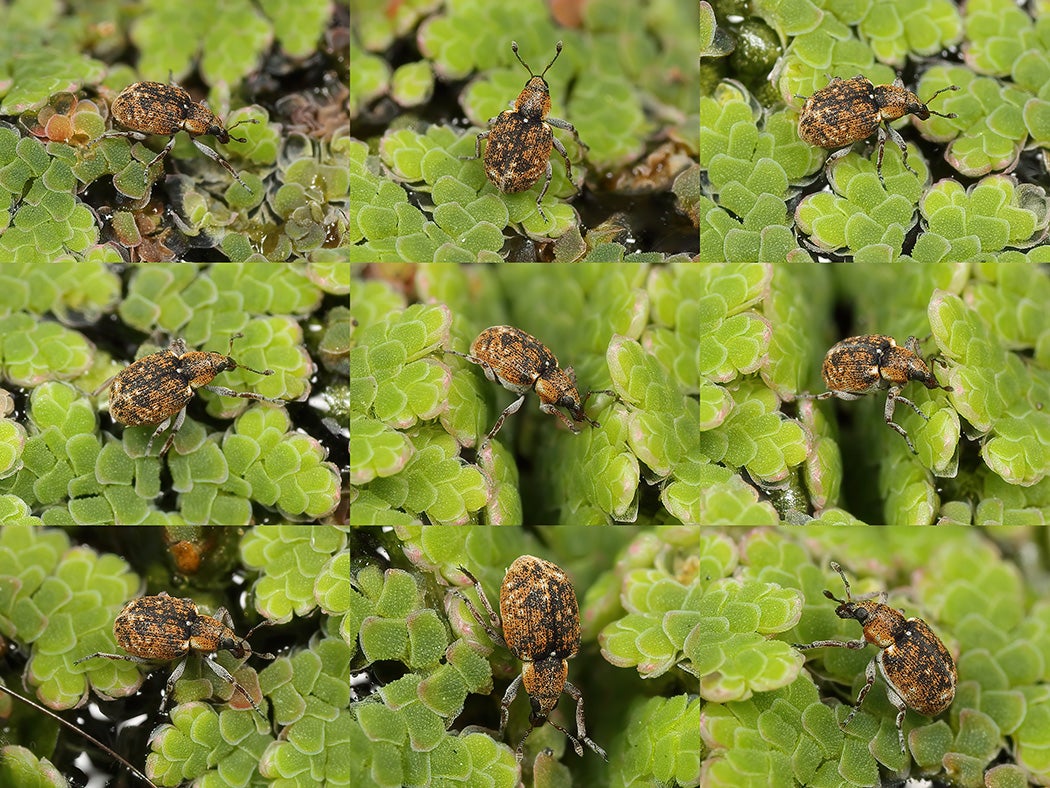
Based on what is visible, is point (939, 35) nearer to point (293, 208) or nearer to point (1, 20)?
point (293, 208)

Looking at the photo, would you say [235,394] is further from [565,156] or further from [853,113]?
[853,113]

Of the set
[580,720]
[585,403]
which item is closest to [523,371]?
[585,403]

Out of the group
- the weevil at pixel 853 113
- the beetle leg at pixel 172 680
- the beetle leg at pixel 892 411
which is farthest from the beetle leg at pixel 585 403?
the beetle leg at pixel 172 680

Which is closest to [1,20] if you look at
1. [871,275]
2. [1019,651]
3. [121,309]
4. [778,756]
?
[121,309]

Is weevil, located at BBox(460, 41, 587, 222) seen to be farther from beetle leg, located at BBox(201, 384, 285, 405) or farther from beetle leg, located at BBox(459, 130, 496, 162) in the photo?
beetle leg, located at BBox(201, 384, 285, 405)

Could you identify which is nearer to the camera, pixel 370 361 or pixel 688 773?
pixel 688 773

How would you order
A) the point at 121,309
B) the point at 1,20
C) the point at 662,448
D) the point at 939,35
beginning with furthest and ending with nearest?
the point at 1,20
the point at 939,35
the point at 121,309
the point at 662,448

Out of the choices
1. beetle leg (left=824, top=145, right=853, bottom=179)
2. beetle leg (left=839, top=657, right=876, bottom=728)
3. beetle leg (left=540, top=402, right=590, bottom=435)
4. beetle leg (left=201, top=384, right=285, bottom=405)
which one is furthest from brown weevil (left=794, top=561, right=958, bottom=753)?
beetle leg (left=201, top=384, right=285, bottom=405)
